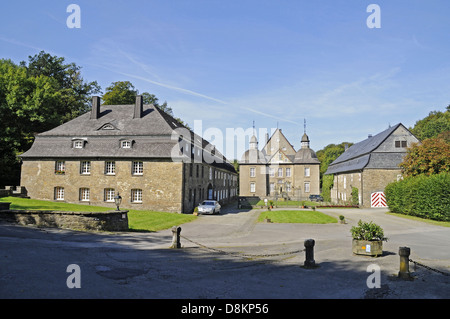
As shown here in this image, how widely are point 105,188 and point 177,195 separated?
7.37 m

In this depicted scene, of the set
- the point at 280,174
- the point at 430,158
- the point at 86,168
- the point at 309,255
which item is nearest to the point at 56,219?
the point at 309,255

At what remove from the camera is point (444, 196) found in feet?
87.0

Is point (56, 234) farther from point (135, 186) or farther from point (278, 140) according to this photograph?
point (278, 140)

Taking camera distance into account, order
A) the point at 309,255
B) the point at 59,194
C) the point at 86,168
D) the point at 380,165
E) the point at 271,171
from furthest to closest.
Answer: the point at 271,171, the point at 380,165, the point at 59,194, the point at 86,168, the point at 309,255

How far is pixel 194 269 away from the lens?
32.6ft

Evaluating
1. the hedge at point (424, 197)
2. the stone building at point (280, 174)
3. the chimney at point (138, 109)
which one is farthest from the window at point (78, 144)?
the stone building at point (280, 174)

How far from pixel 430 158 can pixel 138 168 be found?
30648mm

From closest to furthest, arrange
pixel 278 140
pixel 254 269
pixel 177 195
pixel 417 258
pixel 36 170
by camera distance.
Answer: pixel 254 269, pixel 417 258, pixel 177 195, pixel 36 170, pixel 278 140

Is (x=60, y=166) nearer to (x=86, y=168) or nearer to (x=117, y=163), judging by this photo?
(x=86, y=168)

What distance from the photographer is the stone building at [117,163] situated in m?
30.0

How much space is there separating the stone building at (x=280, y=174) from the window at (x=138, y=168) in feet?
122

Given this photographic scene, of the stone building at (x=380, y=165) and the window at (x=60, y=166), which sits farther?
the stone building at (x=380, y=165)

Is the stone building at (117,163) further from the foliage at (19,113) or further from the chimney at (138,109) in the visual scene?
the foliage at (19,113)
